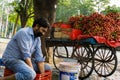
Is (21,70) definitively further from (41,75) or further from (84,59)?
(84,59)

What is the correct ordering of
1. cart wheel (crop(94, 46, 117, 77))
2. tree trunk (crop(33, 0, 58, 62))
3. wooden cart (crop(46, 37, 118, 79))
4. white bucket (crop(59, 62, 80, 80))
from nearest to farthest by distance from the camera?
white bucket (crop(59, 62, 80, 80)) < wooden cart (crop(46, 37, 118, 79)) < cart wheel (crop(94, 46, 117, 77)) < tree trunk (crop(33, 0, 58, 62))

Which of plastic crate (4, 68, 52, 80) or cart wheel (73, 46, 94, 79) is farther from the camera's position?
cart wheel (73, 46, 94, 79)

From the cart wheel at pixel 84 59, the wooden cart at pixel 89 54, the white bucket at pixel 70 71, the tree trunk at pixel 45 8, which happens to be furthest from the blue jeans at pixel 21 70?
the tree trunk at pixel 45 8

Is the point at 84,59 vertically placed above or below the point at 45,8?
below

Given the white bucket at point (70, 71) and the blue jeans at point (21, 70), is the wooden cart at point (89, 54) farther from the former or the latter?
the blue jeans at point (21, 70)

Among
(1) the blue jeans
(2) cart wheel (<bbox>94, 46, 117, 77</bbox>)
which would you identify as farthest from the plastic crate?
(2) cart wheel (<bbox>94, 46, 117, 77</bbox>)

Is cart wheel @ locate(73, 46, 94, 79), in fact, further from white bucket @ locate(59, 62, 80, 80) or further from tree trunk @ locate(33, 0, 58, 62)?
white bucket @ locate(59, 62, 80, 80)

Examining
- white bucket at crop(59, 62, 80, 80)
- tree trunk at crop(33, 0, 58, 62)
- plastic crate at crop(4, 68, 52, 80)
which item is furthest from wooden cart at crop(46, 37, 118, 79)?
plastic crate at crop(4, 68, 52, 80)

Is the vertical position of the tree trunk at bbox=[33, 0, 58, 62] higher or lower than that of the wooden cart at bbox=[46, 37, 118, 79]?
higher

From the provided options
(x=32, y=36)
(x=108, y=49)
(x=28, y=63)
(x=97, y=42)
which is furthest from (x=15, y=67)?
(x=108, y=49)

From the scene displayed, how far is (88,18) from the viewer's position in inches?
336

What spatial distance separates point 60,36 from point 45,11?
199 centimetres

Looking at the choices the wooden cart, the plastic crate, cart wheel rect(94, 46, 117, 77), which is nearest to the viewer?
the plastic crate

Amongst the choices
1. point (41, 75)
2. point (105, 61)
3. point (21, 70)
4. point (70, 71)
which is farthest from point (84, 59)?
point (21, 70)
